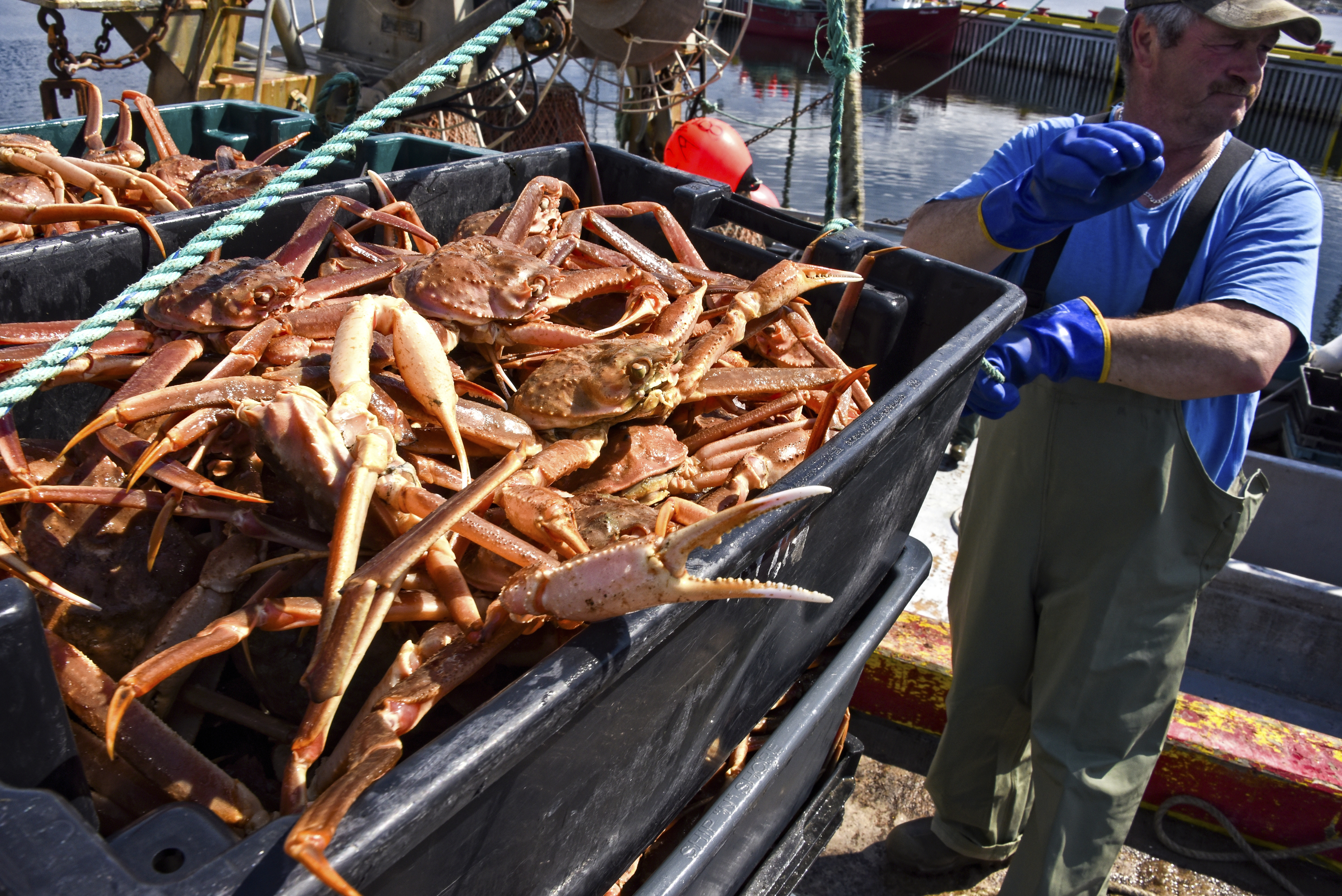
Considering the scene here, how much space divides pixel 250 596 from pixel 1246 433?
2001 millimetres

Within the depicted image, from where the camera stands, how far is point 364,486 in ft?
2.77

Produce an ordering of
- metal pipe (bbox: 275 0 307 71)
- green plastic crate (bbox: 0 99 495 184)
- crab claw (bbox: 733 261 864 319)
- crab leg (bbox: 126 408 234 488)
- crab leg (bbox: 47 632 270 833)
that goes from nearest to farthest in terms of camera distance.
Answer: crab leg (bbox: 47 632 270 833) → crab leg (bbox: 126 408 234 488) → crab claw (bbox: 733 261 864 319) → green plastic crate (bbox: 0 99 495 184) → metal pipe (bbox: 275 0 307 71)

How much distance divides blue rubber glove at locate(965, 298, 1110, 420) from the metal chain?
10.6ft

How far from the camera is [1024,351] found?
168 cm

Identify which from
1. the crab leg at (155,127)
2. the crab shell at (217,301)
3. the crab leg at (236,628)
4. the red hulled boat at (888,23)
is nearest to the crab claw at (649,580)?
the crab leg at (236,628)

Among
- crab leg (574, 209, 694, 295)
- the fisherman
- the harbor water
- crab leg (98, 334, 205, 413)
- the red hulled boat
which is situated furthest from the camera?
the red hulled boat

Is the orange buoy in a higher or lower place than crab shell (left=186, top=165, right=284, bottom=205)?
lower

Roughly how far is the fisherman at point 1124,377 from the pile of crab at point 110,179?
155 cm

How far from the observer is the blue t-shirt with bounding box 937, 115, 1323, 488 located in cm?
178

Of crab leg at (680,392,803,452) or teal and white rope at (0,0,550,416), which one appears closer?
teal and white rope at (0,0,550,416)

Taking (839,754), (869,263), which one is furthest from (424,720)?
(869,263)

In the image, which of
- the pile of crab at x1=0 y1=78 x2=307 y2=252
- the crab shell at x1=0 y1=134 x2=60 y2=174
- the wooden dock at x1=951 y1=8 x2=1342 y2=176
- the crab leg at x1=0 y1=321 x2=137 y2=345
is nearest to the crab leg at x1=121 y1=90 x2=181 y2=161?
the pile of crab at x1=0 y1=78 x2=307 y2=252

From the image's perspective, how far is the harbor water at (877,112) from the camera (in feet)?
26.5

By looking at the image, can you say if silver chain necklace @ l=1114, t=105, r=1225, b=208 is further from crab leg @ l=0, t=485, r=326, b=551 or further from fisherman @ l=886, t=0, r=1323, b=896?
crab leg @ l=0, t=485, r=326, b=551
